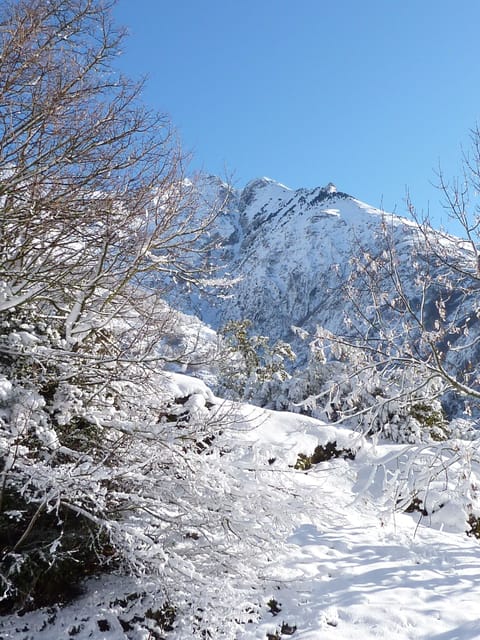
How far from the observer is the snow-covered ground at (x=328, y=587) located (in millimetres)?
4656

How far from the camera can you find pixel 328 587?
222 inches

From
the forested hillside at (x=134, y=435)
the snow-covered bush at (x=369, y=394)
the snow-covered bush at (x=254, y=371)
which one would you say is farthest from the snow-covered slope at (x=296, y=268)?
the forested hillside at (x=134, y=435)

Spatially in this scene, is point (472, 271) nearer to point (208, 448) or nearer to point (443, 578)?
point (443, 578)

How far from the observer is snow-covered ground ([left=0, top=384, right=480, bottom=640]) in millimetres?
4656

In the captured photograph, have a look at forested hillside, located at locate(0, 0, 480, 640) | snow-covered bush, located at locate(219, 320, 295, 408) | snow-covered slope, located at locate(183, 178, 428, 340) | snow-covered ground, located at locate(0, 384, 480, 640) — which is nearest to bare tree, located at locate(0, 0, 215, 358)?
forested hillside, located at locate(0, 0, 480, 640)

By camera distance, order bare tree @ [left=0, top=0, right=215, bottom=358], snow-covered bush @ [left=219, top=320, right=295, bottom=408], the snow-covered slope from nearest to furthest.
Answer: bare tree @ [left=0, top=0, right=215, bottom=358]
snow-covered bush @ [left=219, top=320, right=295, bottom=408]
the snow-covered slope

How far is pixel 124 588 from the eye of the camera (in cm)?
507

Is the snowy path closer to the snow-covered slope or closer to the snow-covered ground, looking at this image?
the snow-covered ground

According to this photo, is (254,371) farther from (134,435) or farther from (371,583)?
(134,435)

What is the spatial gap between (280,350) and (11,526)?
845 inches

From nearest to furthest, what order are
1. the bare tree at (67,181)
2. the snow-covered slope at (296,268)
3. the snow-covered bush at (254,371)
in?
the bare tree at (67,181), the snow-covered bush at (254,371), the snow-covered slope at (296,268)

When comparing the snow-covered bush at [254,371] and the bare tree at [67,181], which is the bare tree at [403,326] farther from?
the snow-covered bush at [254,371]

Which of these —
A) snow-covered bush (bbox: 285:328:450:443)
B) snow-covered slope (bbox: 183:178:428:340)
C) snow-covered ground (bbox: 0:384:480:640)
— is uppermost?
snow-covered slope (bbox: 183:178:428:340)

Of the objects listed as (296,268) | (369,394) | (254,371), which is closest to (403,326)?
(369,394)
